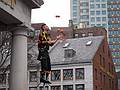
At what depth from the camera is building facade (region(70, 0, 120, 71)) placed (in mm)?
166125

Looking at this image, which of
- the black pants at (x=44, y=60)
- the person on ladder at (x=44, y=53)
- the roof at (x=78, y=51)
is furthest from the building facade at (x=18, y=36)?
the roof at (x=78, y=51)

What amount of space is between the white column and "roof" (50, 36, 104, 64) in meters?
42.8

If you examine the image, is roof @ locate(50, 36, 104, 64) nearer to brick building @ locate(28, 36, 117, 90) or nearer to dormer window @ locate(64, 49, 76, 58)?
brick building @ locate(28, 36, 117, 90)

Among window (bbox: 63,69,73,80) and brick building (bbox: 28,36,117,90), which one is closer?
brick building (bbox: 28,36,117,90)

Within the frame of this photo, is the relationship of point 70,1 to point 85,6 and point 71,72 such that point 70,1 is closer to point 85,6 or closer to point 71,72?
point 85,6

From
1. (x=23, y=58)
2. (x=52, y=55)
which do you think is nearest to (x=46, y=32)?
(x=23, y=58)

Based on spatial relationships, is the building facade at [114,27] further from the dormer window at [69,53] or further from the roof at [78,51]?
the dormer window at [69,53]

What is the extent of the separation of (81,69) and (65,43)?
787cm

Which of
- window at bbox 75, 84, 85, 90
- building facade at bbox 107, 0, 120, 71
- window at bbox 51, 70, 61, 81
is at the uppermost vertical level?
building facade at bbox 107, 0, 120, 71

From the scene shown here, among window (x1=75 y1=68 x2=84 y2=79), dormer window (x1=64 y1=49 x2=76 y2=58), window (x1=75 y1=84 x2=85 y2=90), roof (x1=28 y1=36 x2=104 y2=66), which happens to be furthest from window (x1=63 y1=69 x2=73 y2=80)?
dormer window (x1=64 y1=49 x2=76 y2=58)

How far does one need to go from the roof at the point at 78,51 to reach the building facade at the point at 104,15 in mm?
99295

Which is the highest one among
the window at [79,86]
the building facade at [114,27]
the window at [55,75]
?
the building facade at [114,27]

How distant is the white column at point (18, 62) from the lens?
1357 centimetres

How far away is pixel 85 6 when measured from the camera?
18312 cm
